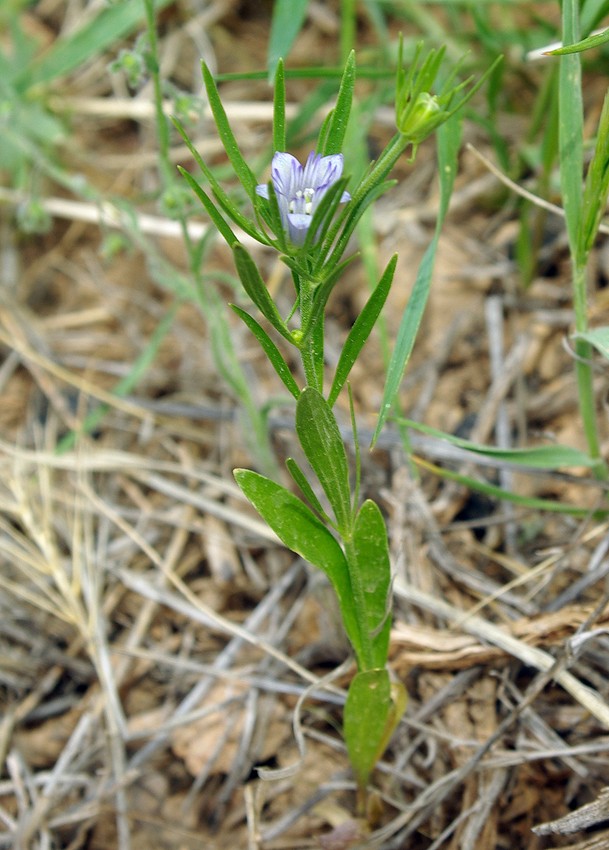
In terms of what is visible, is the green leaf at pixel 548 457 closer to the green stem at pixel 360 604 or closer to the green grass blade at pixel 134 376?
the green stem at pixel 360 604

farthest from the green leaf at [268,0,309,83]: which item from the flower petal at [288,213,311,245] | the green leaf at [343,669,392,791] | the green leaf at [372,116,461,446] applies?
the green leaf at [343,669,392,791]

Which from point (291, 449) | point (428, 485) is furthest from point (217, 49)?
point (428, 485)

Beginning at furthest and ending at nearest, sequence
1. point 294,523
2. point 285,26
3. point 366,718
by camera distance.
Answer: point 285,26 → point 366,718 → point 294,523

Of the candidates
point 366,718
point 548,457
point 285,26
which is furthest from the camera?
point 285,26

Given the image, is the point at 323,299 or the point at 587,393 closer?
the point at 323,299

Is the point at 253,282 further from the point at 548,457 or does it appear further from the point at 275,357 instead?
the point at 548,457

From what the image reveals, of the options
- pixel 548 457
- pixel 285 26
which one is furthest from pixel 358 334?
pixel 285 26

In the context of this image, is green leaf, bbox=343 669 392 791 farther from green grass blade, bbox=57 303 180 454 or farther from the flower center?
green grass blade, bbox=57 303 180 454
